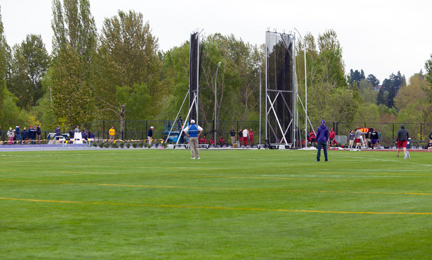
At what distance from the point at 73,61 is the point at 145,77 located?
11348 millimetres

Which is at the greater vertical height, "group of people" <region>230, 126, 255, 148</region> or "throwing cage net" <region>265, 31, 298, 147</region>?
"throwing cage net" <region>265, 31, 298, 147</region>

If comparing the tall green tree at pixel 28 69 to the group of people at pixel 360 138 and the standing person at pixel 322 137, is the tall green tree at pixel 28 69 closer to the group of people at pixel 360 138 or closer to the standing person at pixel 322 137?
the group of people at pixel 360 138

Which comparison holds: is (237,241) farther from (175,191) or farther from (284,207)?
(175,191)

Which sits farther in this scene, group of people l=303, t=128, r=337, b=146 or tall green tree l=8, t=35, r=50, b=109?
tall green tree l=8, t=35, r=50, b=109

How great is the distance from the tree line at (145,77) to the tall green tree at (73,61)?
13 centimetres

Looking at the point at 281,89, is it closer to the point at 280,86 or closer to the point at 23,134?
the point at 280,86

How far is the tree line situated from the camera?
72.1 meters

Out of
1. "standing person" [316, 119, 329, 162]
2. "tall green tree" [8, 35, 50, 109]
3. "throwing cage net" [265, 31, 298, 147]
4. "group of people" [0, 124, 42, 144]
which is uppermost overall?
"tall green tree" [8, 35, 50, 109]

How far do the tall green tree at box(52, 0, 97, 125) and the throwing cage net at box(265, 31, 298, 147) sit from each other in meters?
30.7

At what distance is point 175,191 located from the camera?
12.1m

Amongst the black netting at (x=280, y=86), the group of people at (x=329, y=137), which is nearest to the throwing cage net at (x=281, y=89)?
the black netting at (x=280, y=86)

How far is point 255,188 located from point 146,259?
7.27 metres

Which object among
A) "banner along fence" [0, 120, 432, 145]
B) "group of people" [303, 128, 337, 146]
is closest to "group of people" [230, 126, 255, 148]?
"banner along fence" [0, 120, 432, 145]

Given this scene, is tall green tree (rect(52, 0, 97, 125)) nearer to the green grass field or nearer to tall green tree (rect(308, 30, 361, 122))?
tall green tree (rect(308, 30, 361, 122))
